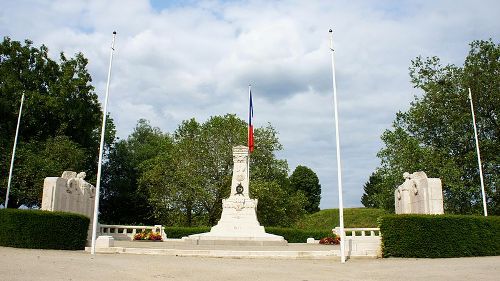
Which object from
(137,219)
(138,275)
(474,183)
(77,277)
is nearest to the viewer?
(77,277)

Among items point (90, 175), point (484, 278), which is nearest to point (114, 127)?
point (90, 175)

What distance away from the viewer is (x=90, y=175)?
40812 millimetres

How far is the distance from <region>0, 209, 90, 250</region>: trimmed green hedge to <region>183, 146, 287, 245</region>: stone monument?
8.17 metres

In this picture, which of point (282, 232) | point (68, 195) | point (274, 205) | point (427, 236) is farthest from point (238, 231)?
point (274, 205)

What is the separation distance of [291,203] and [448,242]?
25484 millimetres

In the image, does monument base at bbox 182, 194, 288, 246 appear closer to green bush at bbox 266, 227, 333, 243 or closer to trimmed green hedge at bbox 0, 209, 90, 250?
green bush at bbox 266, 227, 333, 243

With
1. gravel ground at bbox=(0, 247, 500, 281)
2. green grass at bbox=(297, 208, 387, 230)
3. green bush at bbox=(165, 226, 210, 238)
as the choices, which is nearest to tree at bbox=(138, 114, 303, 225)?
green bush at bbox=(165, 226, 210, 238)

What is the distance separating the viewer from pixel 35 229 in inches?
667

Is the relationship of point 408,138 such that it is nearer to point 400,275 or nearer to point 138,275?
point 400,275

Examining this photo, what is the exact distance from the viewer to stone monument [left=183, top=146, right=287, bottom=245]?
24.0 m

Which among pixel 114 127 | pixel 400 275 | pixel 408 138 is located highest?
pixel 114 127

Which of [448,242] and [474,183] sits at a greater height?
[474,183]

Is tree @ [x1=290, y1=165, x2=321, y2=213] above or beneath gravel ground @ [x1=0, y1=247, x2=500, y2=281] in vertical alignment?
above

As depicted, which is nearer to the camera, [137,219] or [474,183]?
[474,183]
